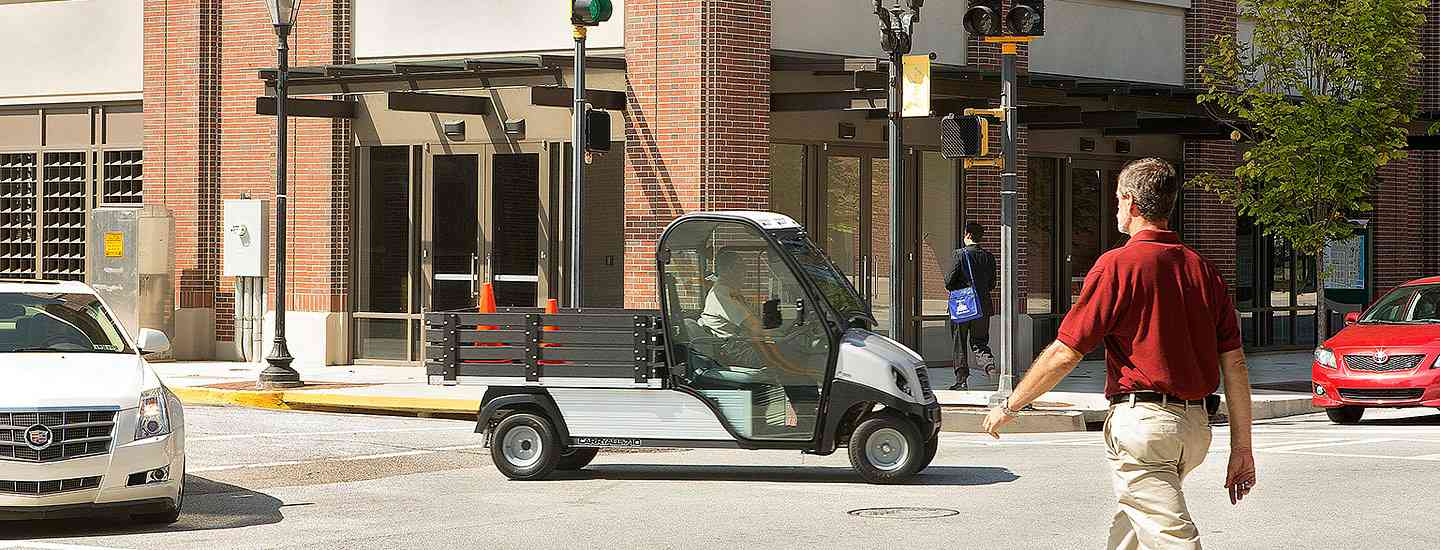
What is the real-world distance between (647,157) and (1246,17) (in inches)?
341

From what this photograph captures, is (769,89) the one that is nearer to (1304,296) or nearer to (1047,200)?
→ (1047,200)

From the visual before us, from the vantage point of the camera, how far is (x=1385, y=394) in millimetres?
17156

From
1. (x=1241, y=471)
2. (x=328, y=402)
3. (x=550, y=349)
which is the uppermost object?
(x=550, y=349)

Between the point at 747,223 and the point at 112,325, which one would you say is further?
the point at 747,223

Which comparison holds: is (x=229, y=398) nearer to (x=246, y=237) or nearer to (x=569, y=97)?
(x=246, y=237)

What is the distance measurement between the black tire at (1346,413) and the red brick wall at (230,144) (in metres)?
12.3

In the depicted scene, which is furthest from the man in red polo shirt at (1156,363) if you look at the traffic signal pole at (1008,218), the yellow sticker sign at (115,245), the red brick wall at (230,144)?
the yellow sticker sign at (115,245)

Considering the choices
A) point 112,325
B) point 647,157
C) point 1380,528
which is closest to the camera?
point 1380,528

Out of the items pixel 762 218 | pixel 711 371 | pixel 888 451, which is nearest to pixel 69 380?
pixel 711 371

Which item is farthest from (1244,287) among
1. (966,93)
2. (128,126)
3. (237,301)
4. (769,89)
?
(128,126)

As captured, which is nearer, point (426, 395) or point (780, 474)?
point (780, 474)

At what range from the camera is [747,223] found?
1243 cm

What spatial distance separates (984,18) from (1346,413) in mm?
5356

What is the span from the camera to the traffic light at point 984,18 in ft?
55.4
